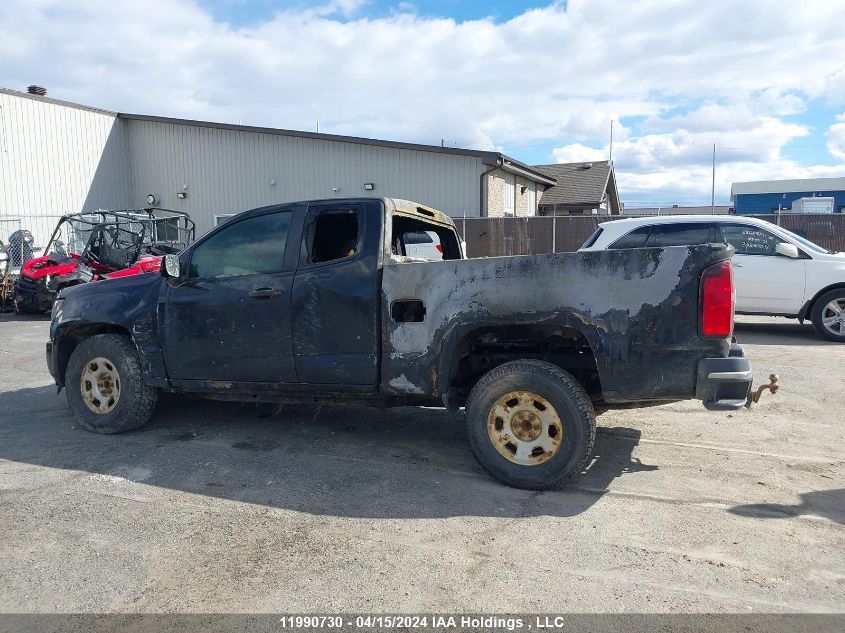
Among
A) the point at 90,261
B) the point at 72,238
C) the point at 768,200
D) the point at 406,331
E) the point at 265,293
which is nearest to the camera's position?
the point at 406,331

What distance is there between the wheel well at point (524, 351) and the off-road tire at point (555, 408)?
24cm

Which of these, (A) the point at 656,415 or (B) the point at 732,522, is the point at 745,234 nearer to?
(A) the point at 656,415

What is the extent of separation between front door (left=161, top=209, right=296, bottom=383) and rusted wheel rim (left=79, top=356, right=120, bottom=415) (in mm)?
641

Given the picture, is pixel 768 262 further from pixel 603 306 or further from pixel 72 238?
pixel 72 238

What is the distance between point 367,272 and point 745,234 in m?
7.38

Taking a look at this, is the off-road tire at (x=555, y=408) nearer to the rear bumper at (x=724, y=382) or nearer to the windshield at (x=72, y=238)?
the rear bumper at (x=724, y=382)

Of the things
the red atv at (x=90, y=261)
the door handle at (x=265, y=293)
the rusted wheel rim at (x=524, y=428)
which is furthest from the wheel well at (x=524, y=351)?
the red atv at (x=90, y=261)

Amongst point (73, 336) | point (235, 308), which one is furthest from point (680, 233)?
point (73, 336)

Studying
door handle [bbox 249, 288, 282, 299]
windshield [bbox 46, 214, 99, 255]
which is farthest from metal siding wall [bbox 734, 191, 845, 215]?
door handle [bbox 249, 288, 282, 299]

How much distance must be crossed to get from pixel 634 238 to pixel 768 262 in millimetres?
2041

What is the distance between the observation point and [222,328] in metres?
5.14

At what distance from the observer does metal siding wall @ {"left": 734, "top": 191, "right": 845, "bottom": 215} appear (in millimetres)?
42844

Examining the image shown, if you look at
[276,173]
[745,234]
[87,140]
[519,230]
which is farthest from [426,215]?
Result: [87,140]

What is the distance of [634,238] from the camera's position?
9625 mm
